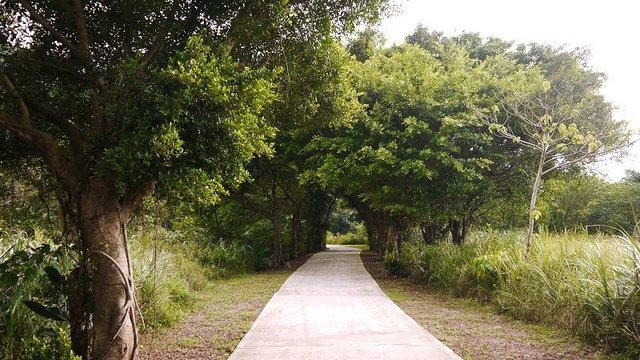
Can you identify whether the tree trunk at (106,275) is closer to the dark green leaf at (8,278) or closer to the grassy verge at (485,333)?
the dark green leaf at (8,278)

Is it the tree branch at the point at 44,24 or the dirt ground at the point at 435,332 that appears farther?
the dirt ground at the point at 435,332

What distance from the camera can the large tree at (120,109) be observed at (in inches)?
173

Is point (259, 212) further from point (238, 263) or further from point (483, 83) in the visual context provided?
point (483, 83)

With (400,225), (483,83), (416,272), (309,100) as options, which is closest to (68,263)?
(309,100)

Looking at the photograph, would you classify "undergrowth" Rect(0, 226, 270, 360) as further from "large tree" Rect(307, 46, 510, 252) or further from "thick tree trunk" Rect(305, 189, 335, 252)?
"thick tree trunk" Rect(305, 189, 335, 252)

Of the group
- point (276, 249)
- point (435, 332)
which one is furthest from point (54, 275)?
point (276, 249)

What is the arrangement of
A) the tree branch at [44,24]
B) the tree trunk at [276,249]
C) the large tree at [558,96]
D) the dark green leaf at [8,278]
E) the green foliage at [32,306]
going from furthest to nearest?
the tree trunk at [276,249], the large tree at [558,96], the tree branch at [44,24], the green foliage at [32,306], the dark green leaf at [8,278]

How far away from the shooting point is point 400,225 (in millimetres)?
18344

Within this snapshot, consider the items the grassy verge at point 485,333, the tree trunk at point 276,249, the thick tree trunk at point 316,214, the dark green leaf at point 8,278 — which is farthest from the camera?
the thick tree trunk at point 316,214

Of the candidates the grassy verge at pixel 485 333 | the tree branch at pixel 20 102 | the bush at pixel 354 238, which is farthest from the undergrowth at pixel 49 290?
the bush at pixel 354 238

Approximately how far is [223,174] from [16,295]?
245cm

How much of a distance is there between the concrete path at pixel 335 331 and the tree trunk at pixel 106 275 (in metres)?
1.35

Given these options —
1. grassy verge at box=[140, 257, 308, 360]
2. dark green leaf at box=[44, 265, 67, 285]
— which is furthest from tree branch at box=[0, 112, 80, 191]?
grassy verge at box=[140, 257, 308, 360]

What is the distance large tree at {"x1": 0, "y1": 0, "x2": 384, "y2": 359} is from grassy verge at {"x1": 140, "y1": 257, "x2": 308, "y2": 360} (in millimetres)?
1191
